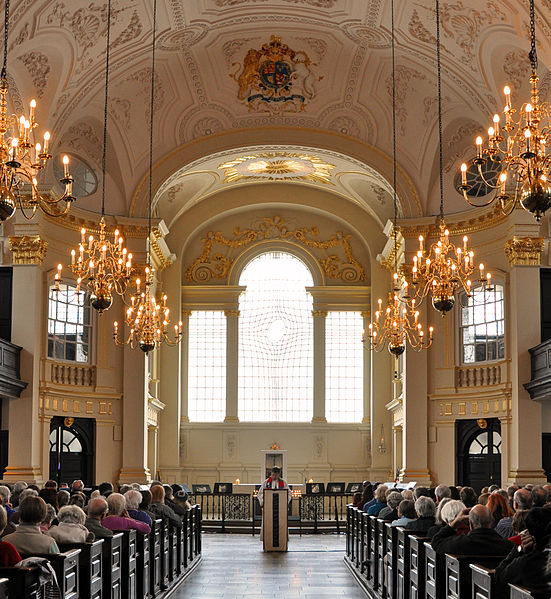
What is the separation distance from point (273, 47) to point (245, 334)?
33.8ft

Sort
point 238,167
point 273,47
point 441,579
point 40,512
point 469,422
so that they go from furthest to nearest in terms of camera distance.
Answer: point 238,167 < point 469,422 < point 273,47 < point 441,579 < point 40,512

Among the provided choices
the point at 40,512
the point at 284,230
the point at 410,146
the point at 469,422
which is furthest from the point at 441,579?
the point at 284,230

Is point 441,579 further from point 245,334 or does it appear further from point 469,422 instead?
point 245,334

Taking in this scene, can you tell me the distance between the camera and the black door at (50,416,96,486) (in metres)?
22.3

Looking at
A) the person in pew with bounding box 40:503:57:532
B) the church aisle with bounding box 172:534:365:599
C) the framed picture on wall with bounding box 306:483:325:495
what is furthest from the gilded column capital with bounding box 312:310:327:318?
the person in pew with bounding box 40:503:57:532

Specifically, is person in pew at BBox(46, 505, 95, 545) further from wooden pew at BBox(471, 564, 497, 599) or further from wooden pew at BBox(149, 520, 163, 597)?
wooden pew at BBox(471, 564, 497, 599)

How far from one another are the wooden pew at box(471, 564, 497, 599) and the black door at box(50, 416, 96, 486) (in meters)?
16.3

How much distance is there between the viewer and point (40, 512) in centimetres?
741

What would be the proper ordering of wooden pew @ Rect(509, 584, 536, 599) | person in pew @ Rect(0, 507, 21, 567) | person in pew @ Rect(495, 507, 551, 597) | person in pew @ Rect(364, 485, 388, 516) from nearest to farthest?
1. wooden pew @ Rect(509, 584, 536, 599)
2. person in pew @ Rect(495, 507, 551, 597)
3. person in pew @ Rect(0, 507, 21, 567)
4. person in pew @ Rect(364, 485, 388, 516)

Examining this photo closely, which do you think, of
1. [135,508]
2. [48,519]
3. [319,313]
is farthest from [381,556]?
[319,313]

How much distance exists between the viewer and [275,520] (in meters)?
18.0

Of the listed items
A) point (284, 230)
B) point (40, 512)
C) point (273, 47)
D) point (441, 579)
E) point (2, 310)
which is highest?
point (273, 47)

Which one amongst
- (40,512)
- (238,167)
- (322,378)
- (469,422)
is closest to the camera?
(40,512)

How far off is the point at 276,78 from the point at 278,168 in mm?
5318
